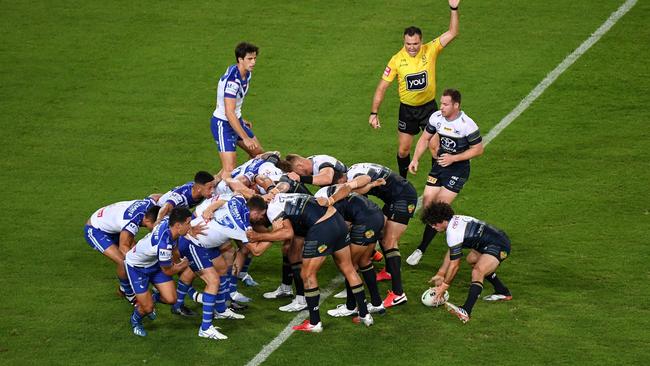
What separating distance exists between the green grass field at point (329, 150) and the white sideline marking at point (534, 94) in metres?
0.14

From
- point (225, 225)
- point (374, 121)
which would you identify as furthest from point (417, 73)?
point (225, 225)

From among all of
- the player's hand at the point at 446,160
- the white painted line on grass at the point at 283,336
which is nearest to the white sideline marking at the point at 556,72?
the player's hand at the point at 446,160

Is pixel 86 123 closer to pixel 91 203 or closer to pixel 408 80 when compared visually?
pixel 91 203

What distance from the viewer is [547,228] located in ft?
58.6

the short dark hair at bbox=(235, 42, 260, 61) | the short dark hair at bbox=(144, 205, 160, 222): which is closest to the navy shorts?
the short dark hair at bbox=(235, 42, 260, 61)

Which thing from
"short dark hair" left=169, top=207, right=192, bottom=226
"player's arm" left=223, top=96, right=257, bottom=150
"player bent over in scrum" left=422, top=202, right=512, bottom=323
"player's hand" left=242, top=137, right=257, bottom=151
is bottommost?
"player bent over in scrum" left=422, top=202, right=512, bottom=323

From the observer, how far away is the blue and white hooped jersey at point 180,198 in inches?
632

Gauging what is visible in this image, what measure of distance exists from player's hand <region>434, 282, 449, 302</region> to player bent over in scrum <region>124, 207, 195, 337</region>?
11.2 ft

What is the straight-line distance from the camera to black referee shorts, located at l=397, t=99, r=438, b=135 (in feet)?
61.4

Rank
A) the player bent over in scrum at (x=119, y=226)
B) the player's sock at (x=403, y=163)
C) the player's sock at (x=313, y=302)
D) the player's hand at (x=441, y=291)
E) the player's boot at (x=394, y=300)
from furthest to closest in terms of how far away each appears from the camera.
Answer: the player's sock at (x=403, y=163), the player bent over in scrum at (x=119, y=226), the player's boot at (x=394, y=300), the player's hand at (x=441, y=291), the player's sock at (x=313, y=302)

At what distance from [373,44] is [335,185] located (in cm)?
972

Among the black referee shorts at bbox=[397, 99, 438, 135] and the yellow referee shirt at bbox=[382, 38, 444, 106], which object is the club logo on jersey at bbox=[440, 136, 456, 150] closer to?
the black referee shorts at bbox=[397, 99, 438, 135]

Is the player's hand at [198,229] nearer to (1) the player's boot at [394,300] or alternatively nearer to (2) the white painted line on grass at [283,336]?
(2) the white painted line on grass at [283,336]

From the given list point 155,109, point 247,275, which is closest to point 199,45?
point 155,109
